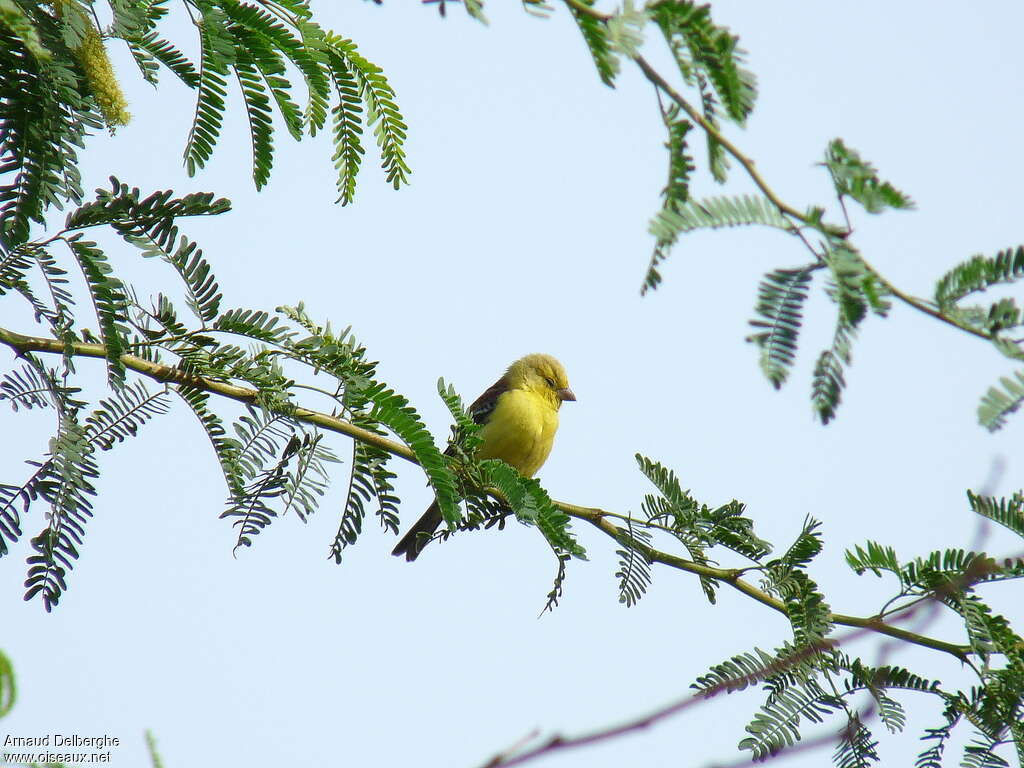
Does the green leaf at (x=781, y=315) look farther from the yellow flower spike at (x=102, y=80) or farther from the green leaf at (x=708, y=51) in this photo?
the yellow flower spike at (x=102, y=80)

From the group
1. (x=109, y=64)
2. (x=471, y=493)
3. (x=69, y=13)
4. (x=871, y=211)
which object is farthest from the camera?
(x=471, y=493)

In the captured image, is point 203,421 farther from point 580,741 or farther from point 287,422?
point 580,741

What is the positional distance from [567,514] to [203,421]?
131 centimetres

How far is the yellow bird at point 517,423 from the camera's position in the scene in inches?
305

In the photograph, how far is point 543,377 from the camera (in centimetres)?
868

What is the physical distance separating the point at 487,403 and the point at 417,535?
1.55 metres

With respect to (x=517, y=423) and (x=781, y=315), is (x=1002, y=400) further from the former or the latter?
(x=517, y=423)

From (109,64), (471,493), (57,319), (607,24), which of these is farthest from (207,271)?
(607,24)

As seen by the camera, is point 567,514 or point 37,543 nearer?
point 37,543

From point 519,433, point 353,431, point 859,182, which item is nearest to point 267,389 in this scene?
point 353,431

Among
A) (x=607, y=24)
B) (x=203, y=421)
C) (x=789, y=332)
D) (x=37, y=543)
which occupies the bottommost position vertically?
(x=789, y=332)

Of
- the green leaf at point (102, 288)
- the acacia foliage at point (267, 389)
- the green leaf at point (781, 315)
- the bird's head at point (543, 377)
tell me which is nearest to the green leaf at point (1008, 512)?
the acacia foliage at point (267, 389)

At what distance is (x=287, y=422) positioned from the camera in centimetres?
367

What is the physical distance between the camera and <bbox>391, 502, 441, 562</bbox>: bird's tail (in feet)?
24.0
